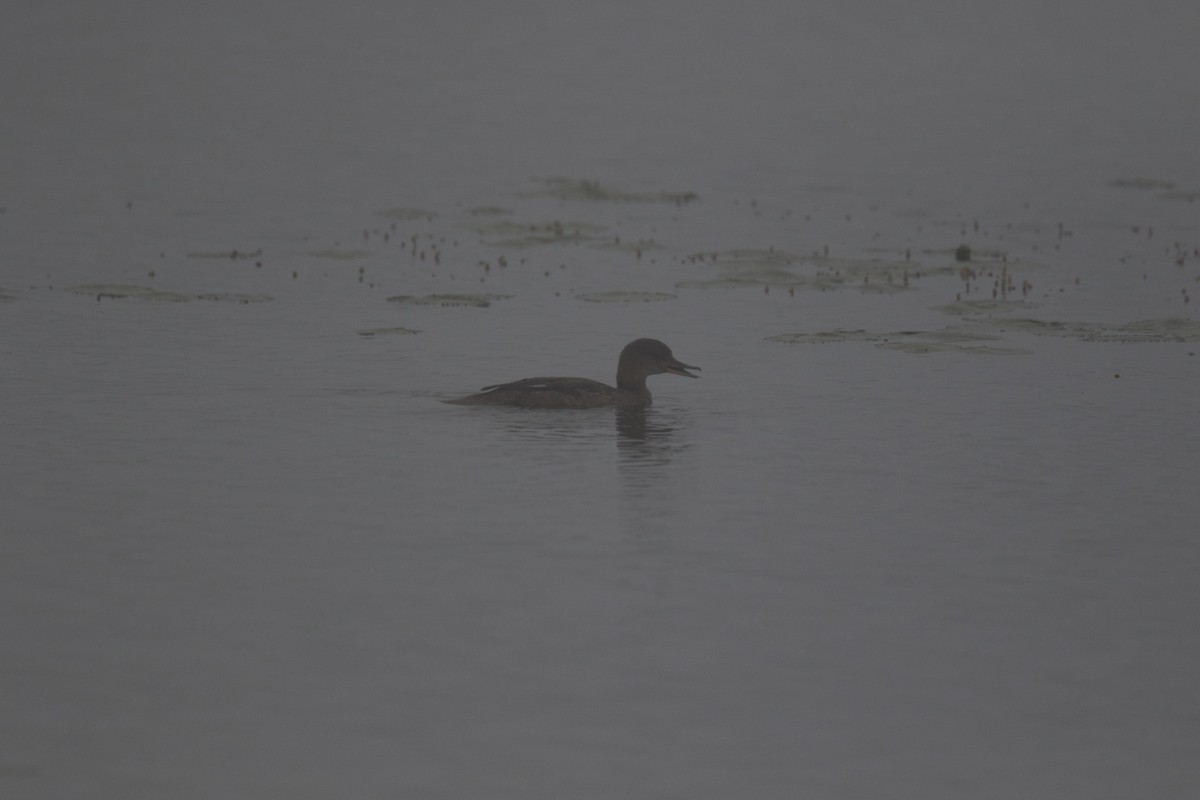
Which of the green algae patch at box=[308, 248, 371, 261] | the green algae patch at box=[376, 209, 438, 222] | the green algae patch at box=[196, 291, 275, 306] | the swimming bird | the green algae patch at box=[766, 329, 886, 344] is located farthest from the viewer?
the green algae patch at box=[376, 209, 438, 222]

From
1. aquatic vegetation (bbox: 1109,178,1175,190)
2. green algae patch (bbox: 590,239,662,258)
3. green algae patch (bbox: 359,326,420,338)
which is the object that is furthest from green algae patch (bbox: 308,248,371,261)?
aquatic vegetation (bbox: 1109,178,1175,190)

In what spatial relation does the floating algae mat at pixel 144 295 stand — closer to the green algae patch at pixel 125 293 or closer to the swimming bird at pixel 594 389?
the green algae patch at pixel 125 293

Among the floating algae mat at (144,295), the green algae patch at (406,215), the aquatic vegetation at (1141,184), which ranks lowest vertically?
the floating algae mat at (144,295)

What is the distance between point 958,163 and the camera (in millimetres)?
60469

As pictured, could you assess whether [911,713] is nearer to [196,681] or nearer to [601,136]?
[196,681]

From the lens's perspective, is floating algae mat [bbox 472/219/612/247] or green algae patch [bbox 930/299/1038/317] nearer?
green algae patch [bbox 930/299/1038/317]

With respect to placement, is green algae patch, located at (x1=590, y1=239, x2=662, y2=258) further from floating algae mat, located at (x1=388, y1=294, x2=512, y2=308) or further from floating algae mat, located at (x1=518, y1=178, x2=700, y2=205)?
floating algae mat, located at (x1=518, y1=178, x2=700, y2=205)

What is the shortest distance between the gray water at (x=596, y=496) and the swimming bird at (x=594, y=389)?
26 cm

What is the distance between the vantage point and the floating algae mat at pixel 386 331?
27422mm

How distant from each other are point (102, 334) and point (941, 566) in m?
15.2

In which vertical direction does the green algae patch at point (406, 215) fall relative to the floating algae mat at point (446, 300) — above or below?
above

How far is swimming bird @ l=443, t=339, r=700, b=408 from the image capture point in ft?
70.6

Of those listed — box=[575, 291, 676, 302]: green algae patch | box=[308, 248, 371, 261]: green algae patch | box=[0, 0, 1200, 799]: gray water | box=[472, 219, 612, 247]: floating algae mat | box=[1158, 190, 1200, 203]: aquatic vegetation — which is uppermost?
Result: box=[1158, 190, 1200, 203]: aquatic vegetation

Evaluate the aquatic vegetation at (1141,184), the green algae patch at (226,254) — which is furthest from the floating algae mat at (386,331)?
the aquatic vegetation at (1141,184)
